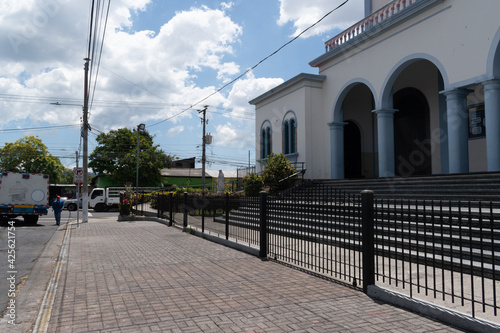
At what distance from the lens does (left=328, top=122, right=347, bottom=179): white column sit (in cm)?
1786

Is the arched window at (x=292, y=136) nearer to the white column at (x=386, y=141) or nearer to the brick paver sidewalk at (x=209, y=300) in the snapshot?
the white column at (x=386, y=141)

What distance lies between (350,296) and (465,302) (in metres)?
1.41

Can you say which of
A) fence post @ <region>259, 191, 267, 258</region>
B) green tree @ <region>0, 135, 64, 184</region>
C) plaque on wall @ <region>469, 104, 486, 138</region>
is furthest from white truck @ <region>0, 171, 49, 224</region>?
green tree @ <region>0, 135, 64, 184</region>

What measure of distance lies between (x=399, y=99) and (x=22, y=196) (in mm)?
18690

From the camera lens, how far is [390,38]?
→ 49.3ft

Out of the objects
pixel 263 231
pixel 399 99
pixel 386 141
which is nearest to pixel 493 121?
pixel 386 141

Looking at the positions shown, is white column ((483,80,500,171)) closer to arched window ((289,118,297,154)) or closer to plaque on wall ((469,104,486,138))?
plaque on wall ((469,104,486,138))

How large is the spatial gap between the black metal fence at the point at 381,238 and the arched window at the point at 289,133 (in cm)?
817

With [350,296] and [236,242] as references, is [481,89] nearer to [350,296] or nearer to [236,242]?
[236,242]

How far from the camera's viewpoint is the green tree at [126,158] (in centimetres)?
4356

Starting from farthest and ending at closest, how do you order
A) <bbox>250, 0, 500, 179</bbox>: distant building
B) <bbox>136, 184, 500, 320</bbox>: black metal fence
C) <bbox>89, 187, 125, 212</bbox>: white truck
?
1. <bbox>89, 187, 125, 212</bbox>: white truck
2. <bbox>250, 0, 500, 179</bbox>: distant building
3. <bbox>136, 184, 500, 320</bbox>: black metal fence

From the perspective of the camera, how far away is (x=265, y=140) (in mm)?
23438

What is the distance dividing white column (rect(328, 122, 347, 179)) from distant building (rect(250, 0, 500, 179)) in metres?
0.05

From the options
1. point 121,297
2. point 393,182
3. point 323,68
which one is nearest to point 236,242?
point 121,297
